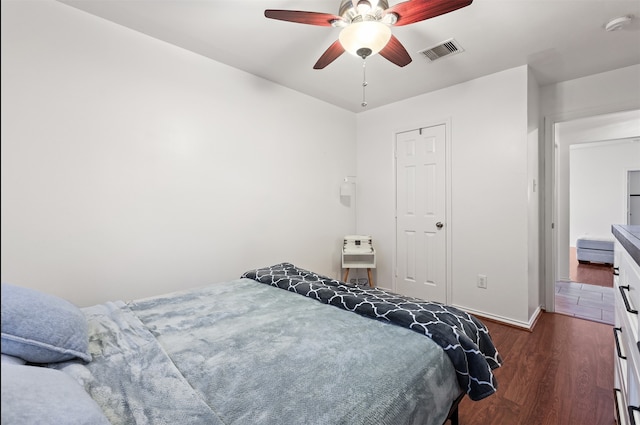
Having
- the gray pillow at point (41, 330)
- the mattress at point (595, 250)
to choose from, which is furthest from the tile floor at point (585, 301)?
the gray pillow at point (41, 330)

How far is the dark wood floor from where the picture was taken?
66.3 inches

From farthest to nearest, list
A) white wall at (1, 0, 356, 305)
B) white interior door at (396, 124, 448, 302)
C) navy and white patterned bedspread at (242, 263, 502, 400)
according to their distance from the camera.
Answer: white interior door at (396, 124, 448, 302) < white wall at (1, 0, 356, 305) < navy and white patterned bedspread at (242, 263, 502, 400)

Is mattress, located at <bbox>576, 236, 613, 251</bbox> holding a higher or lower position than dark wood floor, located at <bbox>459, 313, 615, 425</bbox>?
higher

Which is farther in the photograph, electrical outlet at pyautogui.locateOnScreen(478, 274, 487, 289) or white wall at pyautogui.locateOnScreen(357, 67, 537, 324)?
electrical outlet at pyautogui.locateOnScreen(478, 274, 487, 289)

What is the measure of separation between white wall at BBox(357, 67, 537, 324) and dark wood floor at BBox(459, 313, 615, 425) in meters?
0.34

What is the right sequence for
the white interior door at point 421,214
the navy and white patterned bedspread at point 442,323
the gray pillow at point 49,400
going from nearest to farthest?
the gray pillow at point 49,400 → the navy and white patterned bedspread at point 442,323 → the white interior door at point 421,214

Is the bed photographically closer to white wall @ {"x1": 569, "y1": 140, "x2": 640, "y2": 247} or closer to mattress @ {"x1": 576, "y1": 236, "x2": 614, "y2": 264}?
mattress @ {"x1": 576, "y1": 236, "x2": 614, "y2": 264}

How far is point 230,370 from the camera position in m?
1.07

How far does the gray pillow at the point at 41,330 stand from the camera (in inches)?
35.8

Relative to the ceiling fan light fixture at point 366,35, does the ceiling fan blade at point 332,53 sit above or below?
above

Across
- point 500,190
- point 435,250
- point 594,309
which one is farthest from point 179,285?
point 594,309

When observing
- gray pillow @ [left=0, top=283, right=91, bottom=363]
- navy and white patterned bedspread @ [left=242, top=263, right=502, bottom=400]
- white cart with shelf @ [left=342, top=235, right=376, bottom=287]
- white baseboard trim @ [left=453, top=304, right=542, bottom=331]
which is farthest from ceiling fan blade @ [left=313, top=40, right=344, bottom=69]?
white baseboard trim @ [left=453, top=304, right=542, bottom=331]

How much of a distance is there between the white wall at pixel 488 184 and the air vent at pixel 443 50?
2.36 feet

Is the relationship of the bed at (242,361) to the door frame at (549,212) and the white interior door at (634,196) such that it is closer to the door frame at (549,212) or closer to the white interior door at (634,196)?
the door frame at (549,212)
